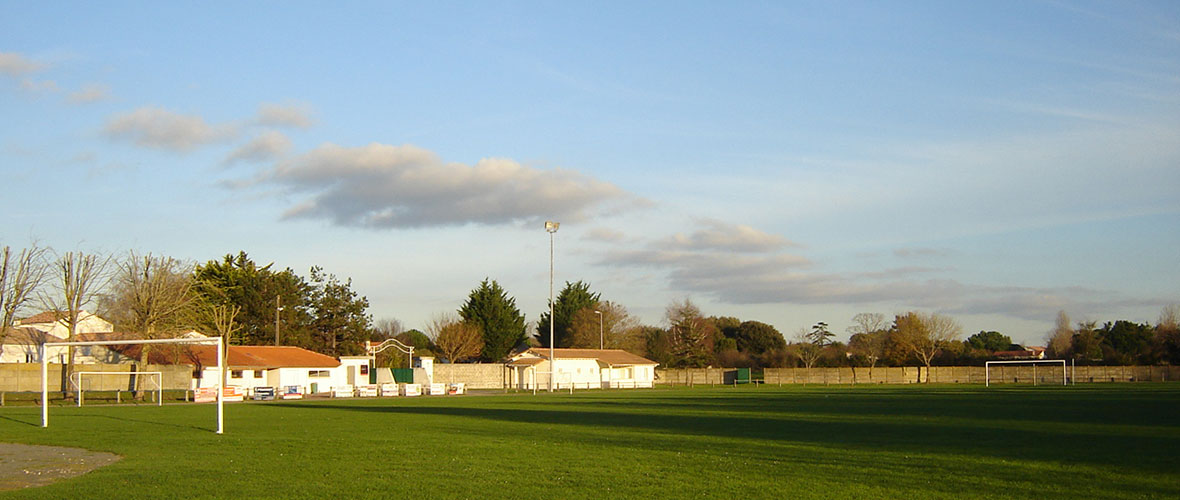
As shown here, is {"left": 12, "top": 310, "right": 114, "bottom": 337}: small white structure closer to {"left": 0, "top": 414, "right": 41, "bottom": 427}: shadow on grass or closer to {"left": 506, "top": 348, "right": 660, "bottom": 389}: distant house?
Result: {"left": 0, "top": 414, "right": 41, "bottom": 427}: shadow on grass

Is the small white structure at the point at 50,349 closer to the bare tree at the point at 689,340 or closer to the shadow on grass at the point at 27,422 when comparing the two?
the shadow on grass at the point at 27,422

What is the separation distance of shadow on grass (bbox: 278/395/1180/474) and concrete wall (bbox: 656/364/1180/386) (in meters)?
57.2

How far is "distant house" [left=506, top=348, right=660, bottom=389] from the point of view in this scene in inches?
3223

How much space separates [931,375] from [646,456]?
80.2m

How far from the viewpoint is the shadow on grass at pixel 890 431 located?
17375 millimetres

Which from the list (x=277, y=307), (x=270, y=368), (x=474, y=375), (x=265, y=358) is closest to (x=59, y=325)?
(x=265, y=358)

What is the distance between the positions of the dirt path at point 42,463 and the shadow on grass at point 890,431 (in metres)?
10.4

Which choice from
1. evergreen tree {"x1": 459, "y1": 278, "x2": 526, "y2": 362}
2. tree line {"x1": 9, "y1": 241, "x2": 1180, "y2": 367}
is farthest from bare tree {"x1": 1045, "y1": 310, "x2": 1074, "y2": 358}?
evergreen tree {"x1": 459, "y1": 278, "x2": 526, "y2": 362}

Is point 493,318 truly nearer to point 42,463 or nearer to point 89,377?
point 89,377

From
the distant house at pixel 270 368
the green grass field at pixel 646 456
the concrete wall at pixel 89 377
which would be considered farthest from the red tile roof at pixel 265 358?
the green grass field at pixel 646 456

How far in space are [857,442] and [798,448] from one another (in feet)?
6.17

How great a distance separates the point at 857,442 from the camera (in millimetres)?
20422

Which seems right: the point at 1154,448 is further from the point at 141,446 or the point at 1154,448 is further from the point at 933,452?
the point at 141,446

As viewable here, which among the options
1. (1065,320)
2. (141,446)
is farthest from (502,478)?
(1065,320)
